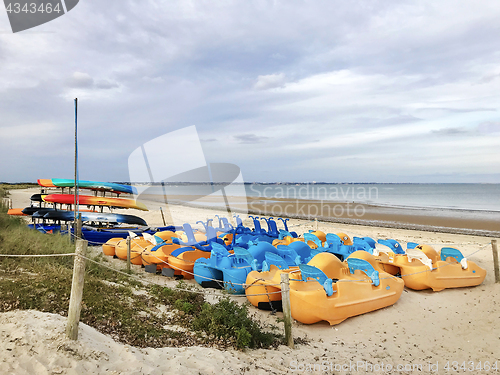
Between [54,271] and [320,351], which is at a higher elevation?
[54,271]

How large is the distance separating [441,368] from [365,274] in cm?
226

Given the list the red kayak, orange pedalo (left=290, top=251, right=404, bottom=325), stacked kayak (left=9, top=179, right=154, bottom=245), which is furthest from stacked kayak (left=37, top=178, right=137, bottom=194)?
orange pedalo (left=290, top=251, right=404, bottom=325)

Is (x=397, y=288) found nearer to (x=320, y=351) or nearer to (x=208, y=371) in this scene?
(x=320, y=351)

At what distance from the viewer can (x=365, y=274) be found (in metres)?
6.53

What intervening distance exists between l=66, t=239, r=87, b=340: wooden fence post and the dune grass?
0.74 m

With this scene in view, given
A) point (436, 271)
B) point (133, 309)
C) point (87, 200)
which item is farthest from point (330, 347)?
point (87, 200)

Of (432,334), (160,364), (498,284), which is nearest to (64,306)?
(160,364)

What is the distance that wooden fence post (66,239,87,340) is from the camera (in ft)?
11.2

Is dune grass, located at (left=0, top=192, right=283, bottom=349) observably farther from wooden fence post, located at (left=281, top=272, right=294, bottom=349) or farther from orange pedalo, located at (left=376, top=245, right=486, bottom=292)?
orange pedalo, located at (left=376, top=245, right=486, bottom=292)

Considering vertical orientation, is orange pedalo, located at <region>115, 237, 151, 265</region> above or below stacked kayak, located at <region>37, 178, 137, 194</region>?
below

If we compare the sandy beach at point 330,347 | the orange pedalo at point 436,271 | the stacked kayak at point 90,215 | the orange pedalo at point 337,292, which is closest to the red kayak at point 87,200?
the stacked kayak at point 90,215

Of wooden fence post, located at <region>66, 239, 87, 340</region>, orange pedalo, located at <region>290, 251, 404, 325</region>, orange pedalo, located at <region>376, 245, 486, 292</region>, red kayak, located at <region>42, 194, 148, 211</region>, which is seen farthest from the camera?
red kayak, located at <region>42, 194, 148, 211</region>

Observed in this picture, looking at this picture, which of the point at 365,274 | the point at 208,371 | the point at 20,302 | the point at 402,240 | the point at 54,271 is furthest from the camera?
the point at 402,240

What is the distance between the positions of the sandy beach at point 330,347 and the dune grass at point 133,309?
32cm
